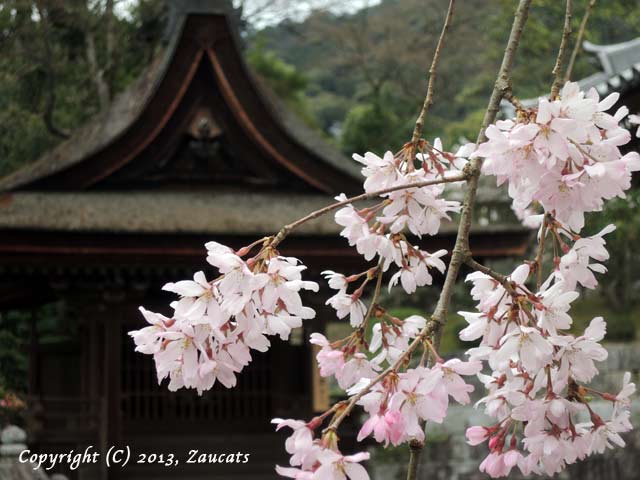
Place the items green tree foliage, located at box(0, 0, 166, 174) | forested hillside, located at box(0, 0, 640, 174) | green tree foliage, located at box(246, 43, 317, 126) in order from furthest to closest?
1. green tree foliage, located at box(246, 43, 317, 126)
2. forested hillside, located at box(0, 0, 640, 174)
3. green tree foliage, located at box(0, 0, 166, 174)

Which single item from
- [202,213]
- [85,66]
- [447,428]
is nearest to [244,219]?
[202,213]

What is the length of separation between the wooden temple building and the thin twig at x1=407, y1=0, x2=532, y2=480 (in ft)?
24.4

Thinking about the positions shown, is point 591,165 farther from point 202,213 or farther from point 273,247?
point 202,213

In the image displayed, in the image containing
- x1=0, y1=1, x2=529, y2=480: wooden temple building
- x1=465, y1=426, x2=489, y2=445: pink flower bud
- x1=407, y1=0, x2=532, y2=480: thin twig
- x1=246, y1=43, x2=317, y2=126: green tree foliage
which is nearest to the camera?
x1=407, y1=0, x2=532, y2=480: thin twig

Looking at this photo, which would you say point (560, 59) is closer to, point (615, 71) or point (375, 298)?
point (375, 298)

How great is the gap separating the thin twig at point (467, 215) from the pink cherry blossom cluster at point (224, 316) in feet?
0.77

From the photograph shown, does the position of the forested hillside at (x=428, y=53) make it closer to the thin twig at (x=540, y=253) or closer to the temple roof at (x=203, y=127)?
the temple roof at (x=203, y=127)

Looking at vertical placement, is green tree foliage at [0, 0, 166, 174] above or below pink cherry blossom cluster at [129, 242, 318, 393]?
above

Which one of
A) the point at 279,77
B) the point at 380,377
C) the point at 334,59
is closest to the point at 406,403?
the point at 380,377

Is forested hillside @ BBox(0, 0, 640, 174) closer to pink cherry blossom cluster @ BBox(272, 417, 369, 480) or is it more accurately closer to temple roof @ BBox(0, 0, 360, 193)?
temple roof @ BBox(0, 0, 360, 193)

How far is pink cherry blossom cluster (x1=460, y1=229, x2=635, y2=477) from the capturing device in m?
1.67

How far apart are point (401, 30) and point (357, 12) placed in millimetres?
2715

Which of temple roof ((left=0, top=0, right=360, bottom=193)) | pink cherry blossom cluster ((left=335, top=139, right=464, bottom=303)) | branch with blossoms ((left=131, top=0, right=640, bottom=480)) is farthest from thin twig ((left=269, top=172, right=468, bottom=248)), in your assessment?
temple roof ((left=0, top=0, right=360, bottom=193))

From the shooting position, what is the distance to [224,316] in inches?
64.7
